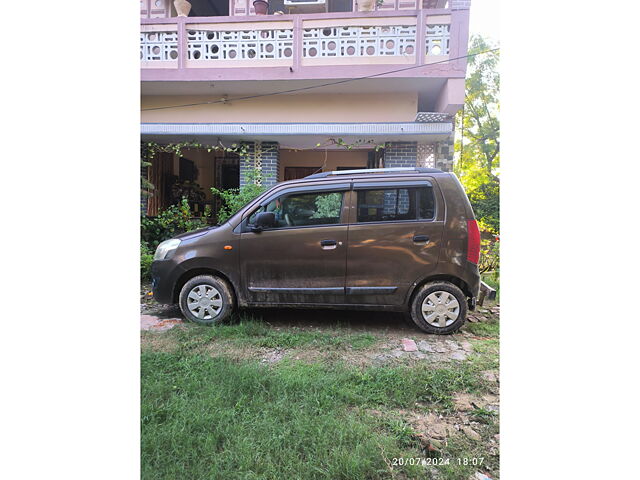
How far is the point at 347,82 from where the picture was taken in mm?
3791

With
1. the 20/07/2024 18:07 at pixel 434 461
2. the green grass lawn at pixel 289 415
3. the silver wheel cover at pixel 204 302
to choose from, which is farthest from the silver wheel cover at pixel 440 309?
the silver wheel cover at pixel 204 302

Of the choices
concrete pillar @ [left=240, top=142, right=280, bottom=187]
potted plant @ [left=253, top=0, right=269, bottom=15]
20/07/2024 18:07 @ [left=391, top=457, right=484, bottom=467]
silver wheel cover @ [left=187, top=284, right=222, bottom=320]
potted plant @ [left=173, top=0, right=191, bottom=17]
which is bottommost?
20/07/2024 18:07 @ [left=391, top=457, right=484, bottom=467]

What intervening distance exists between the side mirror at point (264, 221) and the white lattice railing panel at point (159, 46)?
2.34 meters

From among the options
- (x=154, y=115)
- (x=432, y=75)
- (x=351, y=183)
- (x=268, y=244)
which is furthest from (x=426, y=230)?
(x=154, y=115)

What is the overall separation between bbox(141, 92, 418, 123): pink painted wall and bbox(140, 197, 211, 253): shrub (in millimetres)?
1293

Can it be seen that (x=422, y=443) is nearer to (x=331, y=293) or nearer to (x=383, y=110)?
(x=331, y=293)

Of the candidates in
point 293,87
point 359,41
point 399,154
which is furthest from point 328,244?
point 293,87

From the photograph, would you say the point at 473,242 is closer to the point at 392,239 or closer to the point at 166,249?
the point at 392,239

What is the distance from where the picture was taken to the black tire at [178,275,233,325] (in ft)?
9.30

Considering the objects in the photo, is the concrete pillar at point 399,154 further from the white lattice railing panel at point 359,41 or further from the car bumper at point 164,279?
the car bumper at point 164,279

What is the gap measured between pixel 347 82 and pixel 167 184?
7.78ft

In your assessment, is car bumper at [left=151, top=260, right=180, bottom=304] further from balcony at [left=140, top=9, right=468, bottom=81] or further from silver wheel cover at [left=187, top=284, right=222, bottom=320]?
balcony at [left=140, top=9, right=468, bottom=81]

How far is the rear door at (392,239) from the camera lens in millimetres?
2605

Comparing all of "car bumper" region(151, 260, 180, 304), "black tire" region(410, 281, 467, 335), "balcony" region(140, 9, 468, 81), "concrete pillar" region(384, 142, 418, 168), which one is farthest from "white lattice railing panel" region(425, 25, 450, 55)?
"car bumper" region(151, 260, 180, 304)
